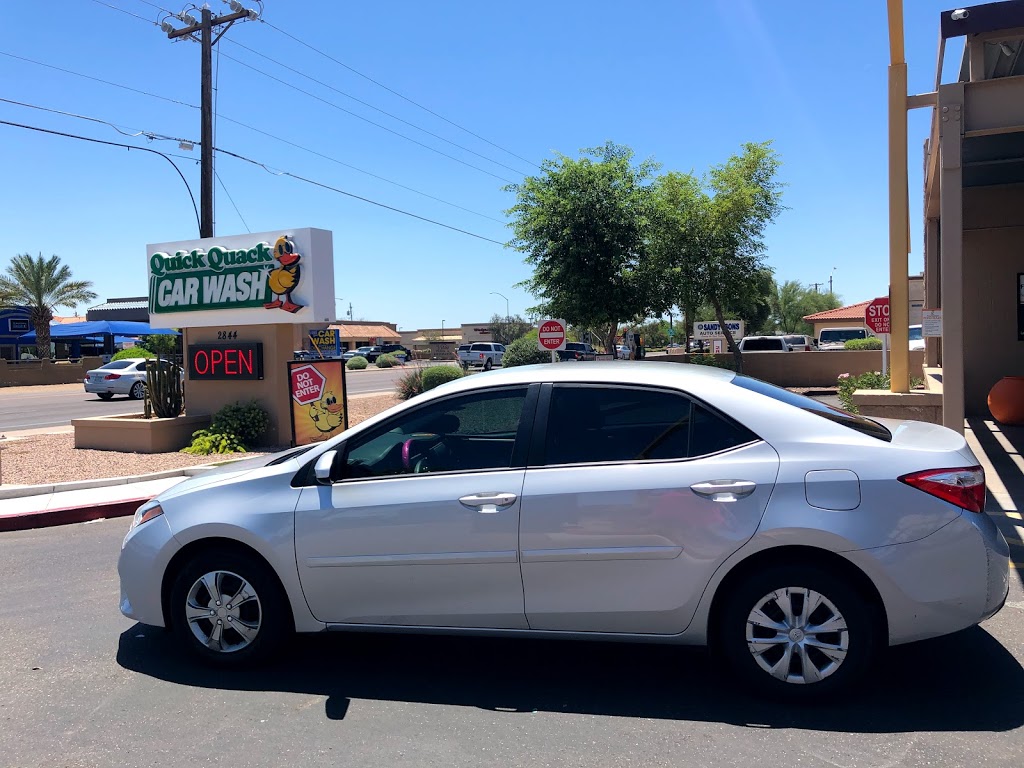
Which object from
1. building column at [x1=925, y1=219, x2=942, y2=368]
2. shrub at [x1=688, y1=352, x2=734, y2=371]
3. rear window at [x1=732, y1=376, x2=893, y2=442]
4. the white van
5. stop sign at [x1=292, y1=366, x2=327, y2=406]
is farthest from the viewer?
the white van

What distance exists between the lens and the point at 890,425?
4.91m

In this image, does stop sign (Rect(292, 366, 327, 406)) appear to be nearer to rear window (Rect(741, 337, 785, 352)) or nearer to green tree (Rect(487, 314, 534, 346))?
rear window (Rect(741, 337, 785, 352))

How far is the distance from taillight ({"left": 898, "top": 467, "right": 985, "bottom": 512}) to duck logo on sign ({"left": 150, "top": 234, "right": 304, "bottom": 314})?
11376mm

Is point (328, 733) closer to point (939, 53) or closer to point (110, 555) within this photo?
point (110, 555)

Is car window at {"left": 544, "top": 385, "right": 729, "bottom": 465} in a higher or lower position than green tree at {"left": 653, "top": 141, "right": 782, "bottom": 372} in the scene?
lower

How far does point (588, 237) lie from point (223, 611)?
21361mm

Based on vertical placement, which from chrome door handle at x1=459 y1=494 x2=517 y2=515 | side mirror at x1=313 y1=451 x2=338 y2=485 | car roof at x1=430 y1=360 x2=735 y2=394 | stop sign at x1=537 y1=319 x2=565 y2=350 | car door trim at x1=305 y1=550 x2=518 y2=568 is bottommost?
car door trim at x1=305 y1=550 x2=518 y2=568

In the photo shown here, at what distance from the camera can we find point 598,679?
4.44 m

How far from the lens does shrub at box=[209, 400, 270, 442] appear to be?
1394cm

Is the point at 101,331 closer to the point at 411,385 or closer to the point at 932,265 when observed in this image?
the point at 411,385

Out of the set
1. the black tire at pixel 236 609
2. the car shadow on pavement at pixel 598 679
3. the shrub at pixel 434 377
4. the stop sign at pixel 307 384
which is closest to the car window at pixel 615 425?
the car shadow on pavement at pixel 598 679

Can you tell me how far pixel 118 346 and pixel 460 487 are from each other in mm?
56478

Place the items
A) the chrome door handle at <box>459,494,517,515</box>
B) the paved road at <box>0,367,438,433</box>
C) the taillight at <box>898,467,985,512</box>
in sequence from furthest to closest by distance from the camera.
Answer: the paved road at <box>0,367,438,433</box>
the chrome door handle at <box>459,494,517,515</box>
the taillight at <box>898,467,985,512</box>

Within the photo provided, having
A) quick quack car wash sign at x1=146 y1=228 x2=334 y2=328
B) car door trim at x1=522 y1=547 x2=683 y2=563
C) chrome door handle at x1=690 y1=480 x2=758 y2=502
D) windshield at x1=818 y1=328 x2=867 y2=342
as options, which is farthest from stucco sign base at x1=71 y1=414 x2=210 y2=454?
windshield at x1=818 y1=328 x2=867 y2=342
